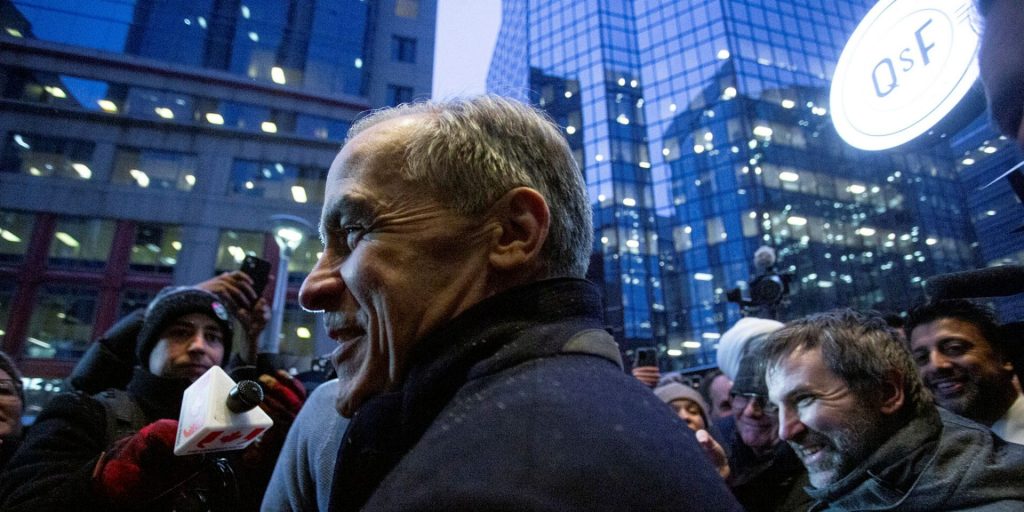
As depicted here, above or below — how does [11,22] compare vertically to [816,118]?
below

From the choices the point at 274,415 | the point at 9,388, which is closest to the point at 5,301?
the point at 9,388

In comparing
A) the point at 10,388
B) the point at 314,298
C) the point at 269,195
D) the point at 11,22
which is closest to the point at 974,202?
the point at 314,298

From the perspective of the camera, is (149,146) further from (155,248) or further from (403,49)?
(403,49)

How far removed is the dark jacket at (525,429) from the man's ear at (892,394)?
1869mm

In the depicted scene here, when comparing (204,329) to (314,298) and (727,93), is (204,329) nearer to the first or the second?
(314,298)

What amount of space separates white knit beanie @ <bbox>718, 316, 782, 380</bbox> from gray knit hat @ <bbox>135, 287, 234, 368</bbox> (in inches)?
147

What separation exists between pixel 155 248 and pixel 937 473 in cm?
2981

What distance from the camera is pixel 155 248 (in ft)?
82.1

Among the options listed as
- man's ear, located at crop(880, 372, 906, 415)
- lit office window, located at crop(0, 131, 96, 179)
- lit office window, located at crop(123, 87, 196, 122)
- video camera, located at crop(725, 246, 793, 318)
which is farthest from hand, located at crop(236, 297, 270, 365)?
lit office window, located at crop(0, 131, 96, 179)

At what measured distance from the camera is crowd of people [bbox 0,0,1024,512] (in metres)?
0.80

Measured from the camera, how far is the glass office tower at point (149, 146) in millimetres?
24047

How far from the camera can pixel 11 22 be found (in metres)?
25.8

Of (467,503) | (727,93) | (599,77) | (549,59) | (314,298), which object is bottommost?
(467,503)

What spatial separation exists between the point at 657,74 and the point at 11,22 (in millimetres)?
43177
